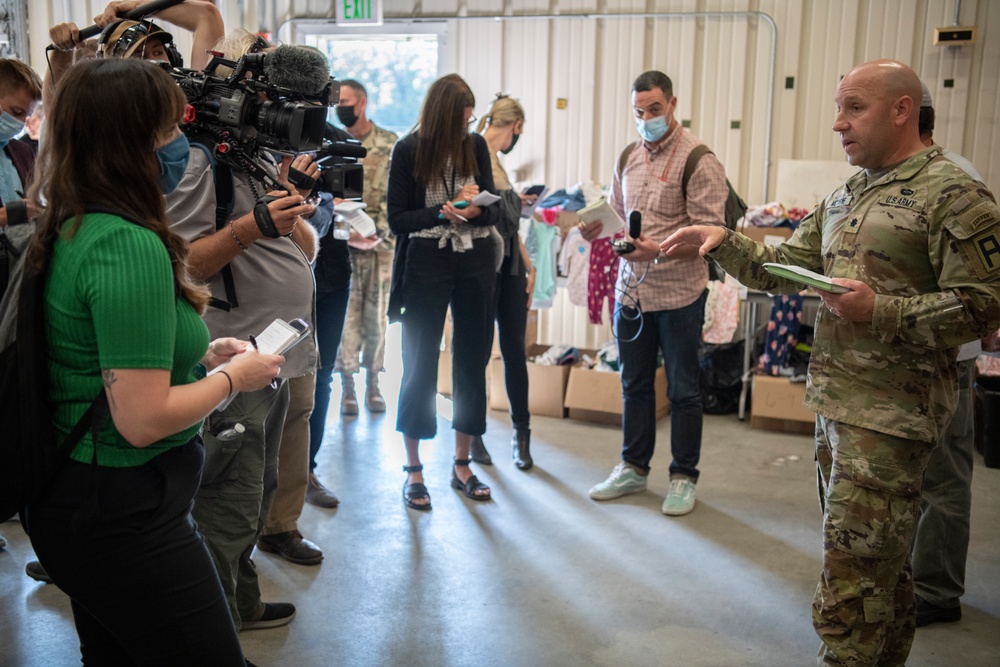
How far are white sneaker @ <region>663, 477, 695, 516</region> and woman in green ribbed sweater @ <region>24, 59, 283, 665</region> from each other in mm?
2619

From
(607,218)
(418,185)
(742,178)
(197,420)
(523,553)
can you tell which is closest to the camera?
(197,420)

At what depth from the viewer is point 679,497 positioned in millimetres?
3934

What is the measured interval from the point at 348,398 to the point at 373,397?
6.4 inches

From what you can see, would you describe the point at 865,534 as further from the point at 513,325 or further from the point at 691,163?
the point at 513,325

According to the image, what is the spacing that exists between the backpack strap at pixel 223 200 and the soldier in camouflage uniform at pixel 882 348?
1512 millimetres

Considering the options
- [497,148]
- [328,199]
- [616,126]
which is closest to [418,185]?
[328,199]

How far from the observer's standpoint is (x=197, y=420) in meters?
1.56

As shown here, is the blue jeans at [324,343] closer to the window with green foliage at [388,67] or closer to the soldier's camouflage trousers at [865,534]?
the soldier's camouflage trousers at [865,534]

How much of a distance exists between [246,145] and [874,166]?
62.5 inches

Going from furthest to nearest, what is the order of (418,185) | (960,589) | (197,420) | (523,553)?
(418,185)
(523,553)
(960,589)
(197,420)

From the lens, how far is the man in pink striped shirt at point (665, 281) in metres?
3.78

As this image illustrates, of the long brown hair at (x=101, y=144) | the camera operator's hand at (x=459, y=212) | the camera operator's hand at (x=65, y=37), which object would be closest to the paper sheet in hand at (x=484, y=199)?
the camera operator's hand at (x=459, y=212)

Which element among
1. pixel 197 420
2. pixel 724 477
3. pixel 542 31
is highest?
pixel 542 31

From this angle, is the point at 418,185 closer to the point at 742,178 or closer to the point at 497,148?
the point at 497,148
